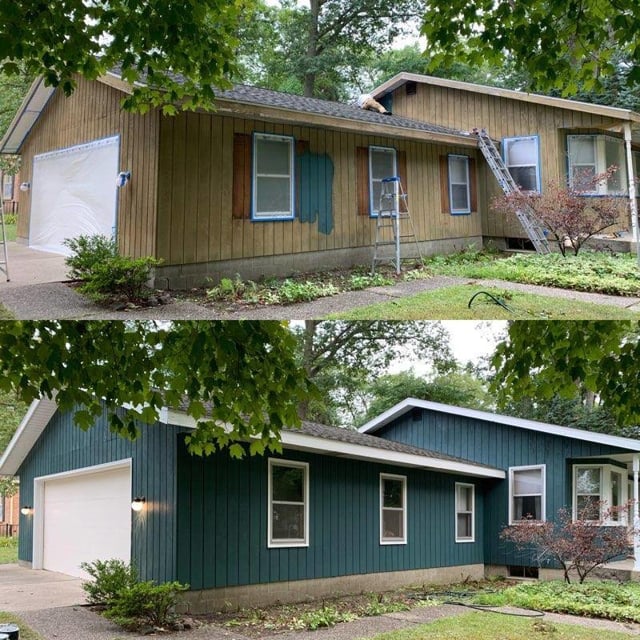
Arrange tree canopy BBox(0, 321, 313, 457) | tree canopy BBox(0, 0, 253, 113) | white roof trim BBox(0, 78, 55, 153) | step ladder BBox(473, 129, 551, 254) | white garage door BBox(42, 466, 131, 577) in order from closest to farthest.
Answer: tree canopy BBox(0, 321, 313, 457) → tree canopy BBox(0, 0, 253, 113) → white garage door BBox(42, 466, 131, 577) → white roof trim BBox(0, 78, 55, 153) → step ladder BBox(473, 129, 551, 254)

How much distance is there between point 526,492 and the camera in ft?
42.6

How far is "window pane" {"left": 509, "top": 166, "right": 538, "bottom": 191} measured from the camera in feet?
45.1

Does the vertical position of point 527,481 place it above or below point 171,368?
below

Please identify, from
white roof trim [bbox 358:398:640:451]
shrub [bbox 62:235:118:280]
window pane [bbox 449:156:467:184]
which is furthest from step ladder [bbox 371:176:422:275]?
shrub [bbox 62:235:118:280]

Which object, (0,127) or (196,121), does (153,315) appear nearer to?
(196,121)

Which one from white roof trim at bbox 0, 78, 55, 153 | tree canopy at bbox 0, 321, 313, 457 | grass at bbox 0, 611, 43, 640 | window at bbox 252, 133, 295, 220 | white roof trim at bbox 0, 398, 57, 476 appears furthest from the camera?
white roof trim at bbox 0, 398, 57, 476

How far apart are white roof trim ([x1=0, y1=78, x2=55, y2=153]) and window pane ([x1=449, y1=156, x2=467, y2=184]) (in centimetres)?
729

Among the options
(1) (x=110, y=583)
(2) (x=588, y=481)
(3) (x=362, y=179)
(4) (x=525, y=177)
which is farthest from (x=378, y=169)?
(1) (x=110, y=583)

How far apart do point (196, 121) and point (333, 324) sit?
3.17 metres

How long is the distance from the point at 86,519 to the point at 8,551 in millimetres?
7848

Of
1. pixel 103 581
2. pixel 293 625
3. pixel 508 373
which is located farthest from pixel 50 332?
pixel 293 625

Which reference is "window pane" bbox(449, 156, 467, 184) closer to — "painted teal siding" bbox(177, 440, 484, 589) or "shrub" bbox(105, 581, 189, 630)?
"painted teal siding" bbox(177, 440, 484, 589)

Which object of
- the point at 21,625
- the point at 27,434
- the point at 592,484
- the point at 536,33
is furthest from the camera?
the point at 592,484

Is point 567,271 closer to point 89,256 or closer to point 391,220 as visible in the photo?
point 391,220
